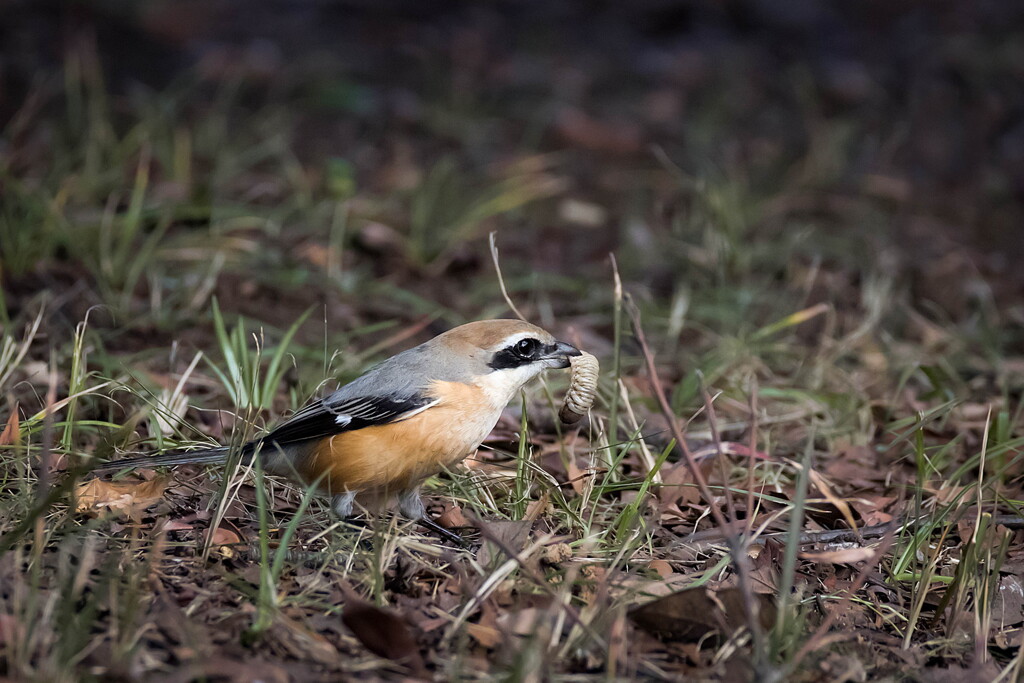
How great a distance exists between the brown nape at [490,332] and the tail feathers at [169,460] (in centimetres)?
Answer: 98

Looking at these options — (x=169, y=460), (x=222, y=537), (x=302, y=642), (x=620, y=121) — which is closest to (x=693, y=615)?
(x=302, y=642)

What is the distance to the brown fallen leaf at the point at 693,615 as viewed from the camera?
3.03m

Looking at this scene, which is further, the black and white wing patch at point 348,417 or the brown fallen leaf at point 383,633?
the black and white wing patch at point 348,417

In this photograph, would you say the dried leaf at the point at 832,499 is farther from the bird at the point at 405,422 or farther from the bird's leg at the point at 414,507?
the bird's leg at the point at 414,507

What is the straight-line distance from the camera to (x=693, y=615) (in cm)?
304

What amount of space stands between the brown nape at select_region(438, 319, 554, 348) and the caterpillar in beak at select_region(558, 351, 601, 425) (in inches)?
7.2

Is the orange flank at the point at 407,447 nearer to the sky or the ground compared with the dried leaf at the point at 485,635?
nearer to the sky

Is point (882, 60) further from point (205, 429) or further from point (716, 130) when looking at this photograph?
point (205, 429)

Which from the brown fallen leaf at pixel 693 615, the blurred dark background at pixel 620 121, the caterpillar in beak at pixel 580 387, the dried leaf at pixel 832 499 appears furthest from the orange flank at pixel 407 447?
the blurred dark background at pixel 620 121

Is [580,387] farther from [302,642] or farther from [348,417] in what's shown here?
[302,642]

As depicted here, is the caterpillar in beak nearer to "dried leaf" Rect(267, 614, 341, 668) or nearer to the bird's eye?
the bird's eye

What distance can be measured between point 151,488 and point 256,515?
400 millimetres

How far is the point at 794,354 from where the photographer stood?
5.68 meters

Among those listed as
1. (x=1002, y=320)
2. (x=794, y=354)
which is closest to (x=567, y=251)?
(x=794, y=354)
